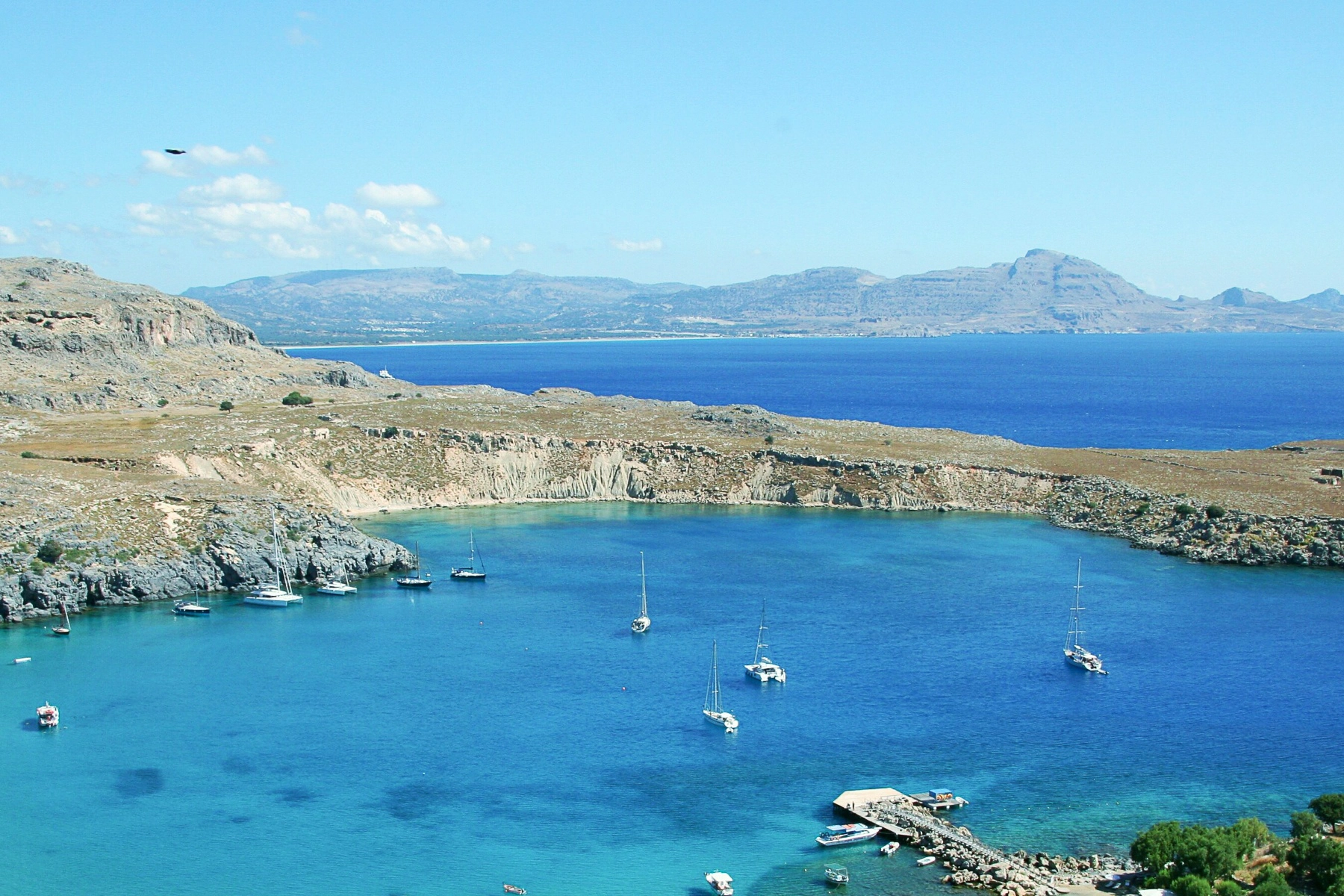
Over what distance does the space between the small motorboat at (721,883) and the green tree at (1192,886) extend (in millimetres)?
14633

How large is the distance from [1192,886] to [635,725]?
82.9 ft

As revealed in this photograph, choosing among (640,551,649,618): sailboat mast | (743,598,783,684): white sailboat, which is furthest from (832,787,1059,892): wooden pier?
(640,551,649,618): sailboat mast

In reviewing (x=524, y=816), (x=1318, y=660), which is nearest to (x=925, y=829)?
(x=524, y=816)

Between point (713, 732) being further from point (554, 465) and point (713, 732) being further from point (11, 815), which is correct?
point (554, 465)

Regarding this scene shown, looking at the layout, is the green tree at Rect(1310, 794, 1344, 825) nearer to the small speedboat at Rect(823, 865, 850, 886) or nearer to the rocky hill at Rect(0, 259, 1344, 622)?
the small speedboat at Rect(823, 865, 850, 886)

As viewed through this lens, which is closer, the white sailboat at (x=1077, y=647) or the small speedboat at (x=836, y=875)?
the small speedboat at (x=836, y=875)

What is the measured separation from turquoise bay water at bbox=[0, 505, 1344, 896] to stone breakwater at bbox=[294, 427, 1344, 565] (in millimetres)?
20589

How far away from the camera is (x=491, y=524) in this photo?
347 feet

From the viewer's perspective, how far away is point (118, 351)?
142 metres

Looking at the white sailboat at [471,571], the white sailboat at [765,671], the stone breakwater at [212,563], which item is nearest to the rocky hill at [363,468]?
the stone breakwater at [212,563]

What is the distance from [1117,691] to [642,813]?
90.7 feet

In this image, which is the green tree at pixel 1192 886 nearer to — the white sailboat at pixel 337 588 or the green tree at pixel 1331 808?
the green tree at pixel 1331 808

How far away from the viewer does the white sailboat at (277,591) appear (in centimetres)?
7919

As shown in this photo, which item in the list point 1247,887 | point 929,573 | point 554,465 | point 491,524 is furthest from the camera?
point 554,465
